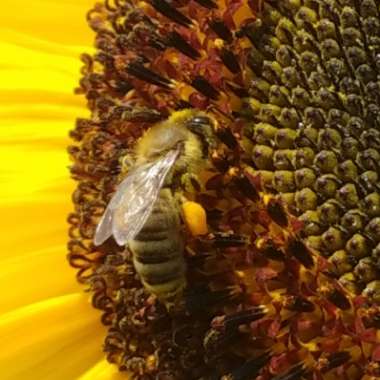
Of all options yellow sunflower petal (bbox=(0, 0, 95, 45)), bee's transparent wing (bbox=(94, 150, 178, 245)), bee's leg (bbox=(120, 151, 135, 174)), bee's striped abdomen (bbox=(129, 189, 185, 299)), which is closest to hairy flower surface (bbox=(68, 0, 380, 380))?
bee's leg (bbox=(120, 151, 135, 174))

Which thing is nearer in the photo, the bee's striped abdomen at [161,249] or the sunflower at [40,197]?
the bee's striped abdomen at [161,249]

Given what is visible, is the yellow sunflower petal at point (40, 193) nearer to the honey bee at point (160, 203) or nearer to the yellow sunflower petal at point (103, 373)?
the yellow sunflower petal at point (103, 373)

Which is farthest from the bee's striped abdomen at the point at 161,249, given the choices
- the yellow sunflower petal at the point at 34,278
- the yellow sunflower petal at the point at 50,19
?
the yellow sunflower petal at the point at 50,19

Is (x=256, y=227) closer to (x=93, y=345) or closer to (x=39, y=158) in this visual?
(x=93, y=345)

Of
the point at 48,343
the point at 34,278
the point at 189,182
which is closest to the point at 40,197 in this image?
the point at 34,278

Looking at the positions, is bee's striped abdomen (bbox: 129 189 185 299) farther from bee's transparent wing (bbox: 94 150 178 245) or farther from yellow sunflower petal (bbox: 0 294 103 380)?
yellow sunflower petal (bbox: 0 294 103 380)

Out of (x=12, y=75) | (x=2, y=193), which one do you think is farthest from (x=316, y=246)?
(x=12, y=75)

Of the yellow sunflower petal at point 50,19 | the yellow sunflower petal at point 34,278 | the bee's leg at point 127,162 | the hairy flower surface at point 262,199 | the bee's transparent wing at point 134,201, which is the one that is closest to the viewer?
the bee's transparent wing at point 134,201
